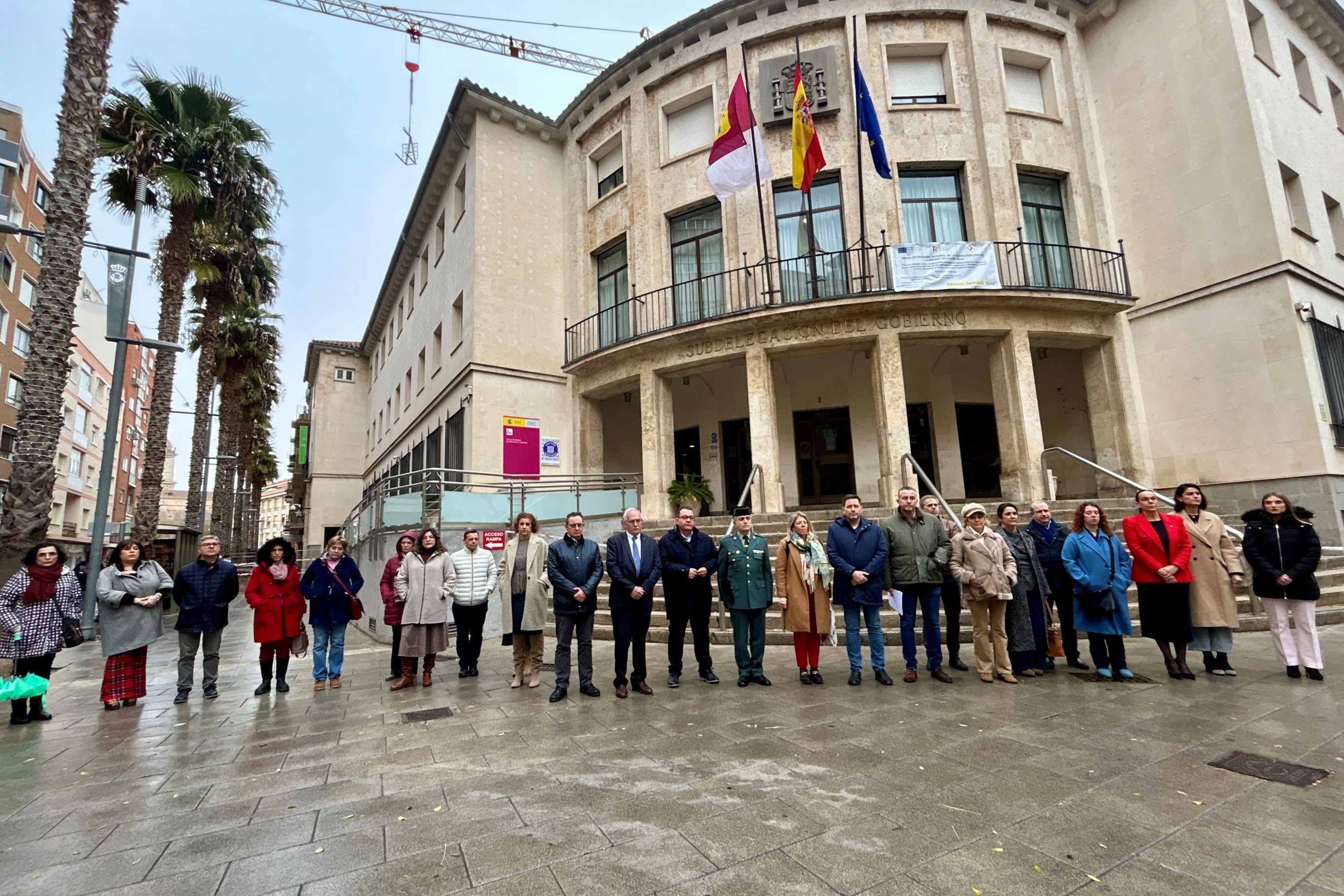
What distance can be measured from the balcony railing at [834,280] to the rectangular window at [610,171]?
13.0 feet

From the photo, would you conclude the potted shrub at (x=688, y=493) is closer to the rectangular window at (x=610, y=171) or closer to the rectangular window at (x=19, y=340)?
the rectangular window at (x=610, y=171)

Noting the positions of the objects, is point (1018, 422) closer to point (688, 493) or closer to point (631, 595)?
point (688, 493)

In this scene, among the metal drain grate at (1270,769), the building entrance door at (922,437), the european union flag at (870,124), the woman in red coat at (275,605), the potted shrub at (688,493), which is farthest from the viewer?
the building entrance door at (922,437)

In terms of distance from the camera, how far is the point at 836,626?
342 inches

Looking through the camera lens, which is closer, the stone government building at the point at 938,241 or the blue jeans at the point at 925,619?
the blue jeans at the point at 925,619

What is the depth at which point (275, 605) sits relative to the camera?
A: 6988 mm

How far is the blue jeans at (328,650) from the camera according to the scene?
283 inches

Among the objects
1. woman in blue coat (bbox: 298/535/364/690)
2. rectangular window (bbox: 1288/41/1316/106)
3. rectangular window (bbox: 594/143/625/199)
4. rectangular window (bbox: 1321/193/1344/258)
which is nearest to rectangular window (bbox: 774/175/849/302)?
rectangular window (bbox: 594/143/625/199)

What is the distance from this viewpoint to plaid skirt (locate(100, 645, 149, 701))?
21.9 ft

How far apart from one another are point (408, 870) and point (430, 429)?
18.2 metres

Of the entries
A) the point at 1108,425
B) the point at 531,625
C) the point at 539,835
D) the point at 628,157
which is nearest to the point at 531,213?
the point at 628,157

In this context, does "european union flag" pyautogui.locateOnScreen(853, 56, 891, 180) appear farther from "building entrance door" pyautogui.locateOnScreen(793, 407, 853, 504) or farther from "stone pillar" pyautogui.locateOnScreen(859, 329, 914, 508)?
"building entrance door" pyautogui.locateOnScreen(793, 407, 853, 504)

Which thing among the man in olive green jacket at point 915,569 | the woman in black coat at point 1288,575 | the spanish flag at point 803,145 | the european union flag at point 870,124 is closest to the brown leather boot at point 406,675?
the man in olive green jacket at point 915,569

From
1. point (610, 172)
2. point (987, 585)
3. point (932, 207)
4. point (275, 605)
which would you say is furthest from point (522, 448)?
point (987, 585)
